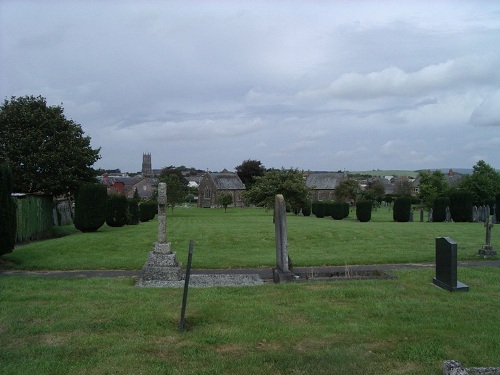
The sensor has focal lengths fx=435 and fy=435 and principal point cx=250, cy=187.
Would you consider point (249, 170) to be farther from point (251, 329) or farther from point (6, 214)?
point (251, 329)

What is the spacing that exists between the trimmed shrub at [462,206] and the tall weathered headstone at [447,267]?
93.4 ft

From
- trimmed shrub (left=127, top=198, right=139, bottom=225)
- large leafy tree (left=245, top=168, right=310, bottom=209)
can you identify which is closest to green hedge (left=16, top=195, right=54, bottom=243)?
trimmed shrub (left=127, top=198, right=139, bottom=225)

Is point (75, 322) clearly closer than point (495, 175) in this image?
Yes

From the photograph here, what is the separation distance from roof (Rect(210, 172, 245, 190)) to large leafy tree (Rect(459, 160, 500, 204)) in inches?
1618

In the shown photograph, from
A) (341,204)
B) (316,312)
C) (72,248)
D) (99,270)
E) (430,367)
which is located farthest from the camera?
(341,204)

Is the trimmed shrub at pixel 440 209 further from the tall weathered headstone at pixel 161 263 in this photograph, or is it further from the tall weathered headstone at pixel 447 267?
the tall weathered headstone at pixel 161 263

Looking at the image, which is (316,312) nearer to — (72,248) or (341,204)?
(72,248)

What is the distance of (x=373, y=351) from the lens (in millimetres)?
Answer: 5586

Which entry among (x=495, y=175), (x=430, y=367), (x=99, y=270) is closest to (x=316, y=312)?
(x=430, y=367)

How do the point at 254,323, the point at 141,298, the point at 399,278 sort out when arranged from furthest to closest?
the point at 399,278
the point at 141,298
the point at 254,323

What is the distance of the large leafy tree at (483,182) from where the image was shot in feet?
191

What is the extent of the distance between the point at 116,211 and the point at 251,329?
2561 centimetres

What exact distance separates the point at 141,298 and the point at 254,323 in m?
2.82

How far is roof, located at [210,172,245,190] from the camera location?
85438 mm
